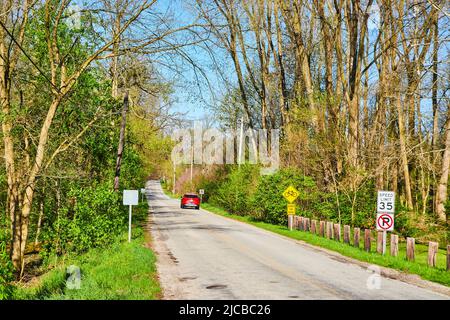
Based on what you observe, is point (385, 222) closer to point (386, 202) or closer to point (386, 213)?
point (386, 213)

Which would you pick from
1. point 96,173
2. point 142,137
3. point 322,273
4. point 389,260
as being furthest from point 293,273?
point 142,137

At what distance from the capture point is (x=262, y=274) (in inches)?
464

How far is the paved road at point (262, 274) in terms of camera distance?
375 inches

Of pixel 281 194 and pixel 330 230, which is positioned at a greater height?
pixel 281 194

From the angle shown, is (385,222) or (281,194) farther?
(281,194)

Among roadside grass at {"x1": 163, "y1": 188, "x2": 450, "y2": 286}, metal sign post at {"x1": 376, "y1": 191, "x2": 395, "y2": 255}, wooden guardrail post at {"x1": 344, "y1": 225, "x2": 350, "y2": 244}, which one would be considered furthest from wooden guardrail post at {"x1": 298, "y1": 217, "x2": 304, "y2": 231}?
metal sign post at {"x1": 376, "y1": 191, "x2": 395, "y2": 255}

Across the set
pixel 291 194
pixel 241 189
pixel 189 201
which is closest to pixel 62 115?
pixel 291 194

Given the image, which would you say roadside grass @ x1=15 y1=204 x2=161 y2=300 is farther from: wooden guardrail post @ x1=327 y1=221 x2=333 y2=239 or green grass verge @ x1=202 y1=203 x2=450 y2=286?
wooden guardrail post @ x1=327 y1=221 x2=333 y2=239

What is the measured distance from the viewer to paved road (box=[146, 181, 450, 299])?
9516 mm

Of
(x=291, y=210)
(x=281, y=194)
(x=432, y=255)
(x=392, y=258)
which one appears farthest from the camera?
(x=281, y=194)

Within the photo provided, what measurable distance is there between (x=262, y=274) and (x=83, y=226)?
10.2 m
